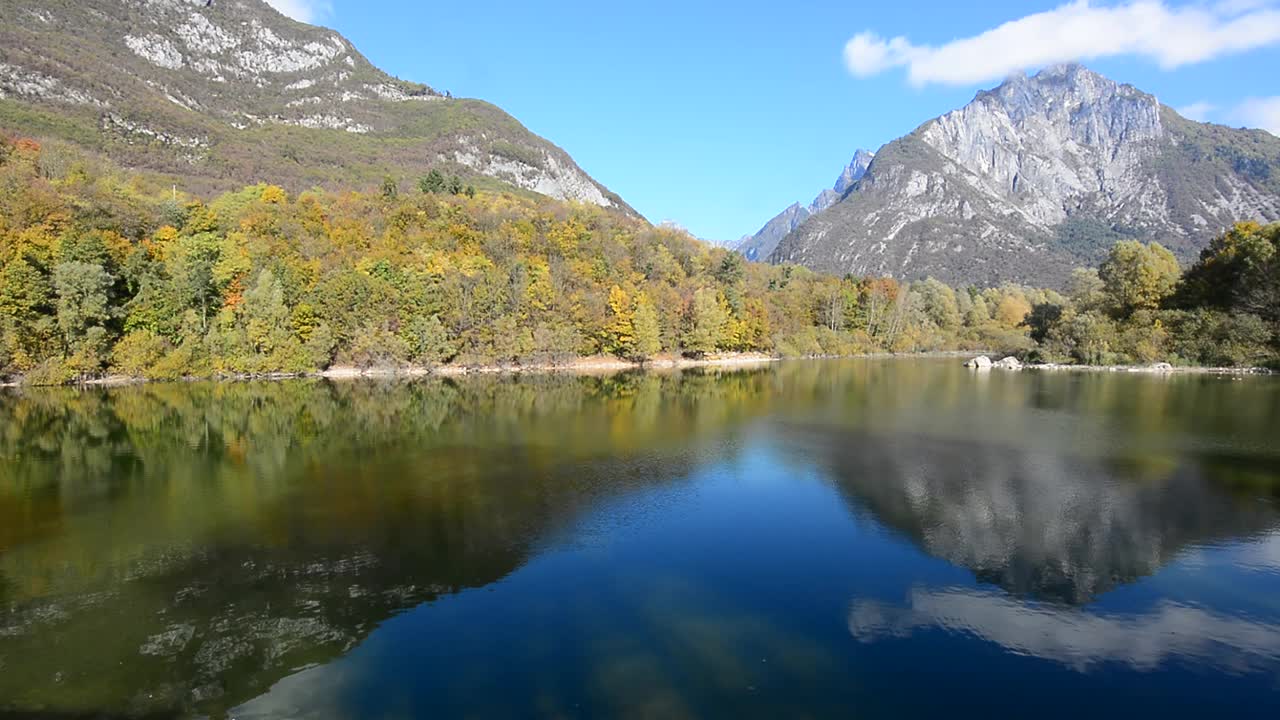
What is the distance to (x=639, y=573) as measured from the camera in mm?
13359

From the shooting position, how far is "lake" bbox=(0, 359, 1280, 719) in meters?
9.25

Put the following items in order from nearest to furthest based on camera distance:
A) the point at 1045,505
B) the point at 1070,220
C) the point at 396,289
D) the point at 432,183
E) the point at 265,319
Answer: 1. the point at 1045,505
2. the point at 265,319
3. the point at 396,289
4. the point at 432,183
5. the point at 1070,220

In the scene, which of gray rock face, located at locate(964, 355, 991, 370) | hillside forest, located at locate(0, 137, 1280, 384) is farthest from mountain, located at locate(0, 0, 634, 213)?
gray rock face, located at locate(964, 355, 991, 370)

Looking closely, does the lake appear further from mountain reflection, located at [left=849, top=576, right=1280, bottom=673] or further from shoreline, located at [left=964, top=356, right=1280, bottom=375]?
shoreline, located at [left=964, top=356, right=1280, bottom=375]

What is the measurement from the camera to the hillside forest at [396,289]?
1709 inches

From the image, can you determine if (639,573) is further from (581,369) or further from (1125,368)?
(1125,368)

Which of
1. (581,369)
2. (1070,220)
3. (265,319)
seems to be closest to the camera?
(265,319)

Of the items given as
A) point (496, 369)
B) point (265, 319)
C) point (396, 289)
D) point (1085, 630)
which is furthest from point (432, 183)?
point (1085, 630)

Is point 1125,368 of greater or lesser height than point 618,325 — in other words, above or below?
below

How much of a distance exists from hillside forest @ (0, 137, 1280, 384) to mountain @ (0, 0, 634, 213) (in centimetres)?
2614

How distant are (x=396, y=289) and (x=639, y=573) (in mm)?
48962

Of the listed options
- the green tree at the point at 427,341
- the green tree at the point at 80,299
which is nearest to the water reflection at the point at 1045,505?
the green tree at the point at 427,341

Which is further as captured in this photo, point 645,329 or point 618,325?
point 645,329

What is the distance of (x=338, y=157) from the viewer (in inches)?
4173
